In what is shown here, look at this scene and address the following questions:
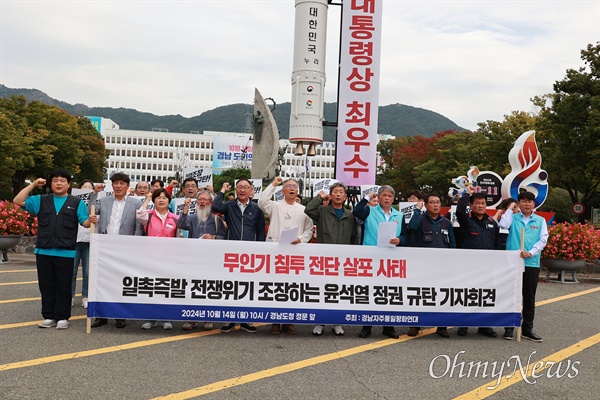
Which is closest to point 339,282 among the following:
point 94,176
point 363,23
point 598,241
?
point 598,241

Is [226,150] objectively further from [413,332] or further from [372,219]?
[413,332]

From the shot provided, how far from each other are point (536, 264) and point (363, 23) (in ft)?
36.4

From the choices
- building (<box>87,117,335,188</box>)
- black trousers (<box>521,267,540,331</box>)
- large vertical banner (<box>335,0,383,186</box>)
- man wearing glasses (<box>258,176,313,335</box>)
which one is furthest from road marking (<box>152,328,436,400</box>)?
building (<box>87,117,335,188</box>)

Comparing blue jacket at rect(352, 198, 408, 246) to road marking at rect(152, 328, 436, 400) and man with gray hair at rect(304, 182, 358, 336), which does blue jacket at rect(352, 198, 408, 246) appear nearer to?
man with gray hair at rect(304, 182, 358, 336)

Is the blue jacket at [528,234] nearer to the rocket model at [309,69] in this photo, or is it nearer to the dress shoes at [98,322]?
the dress shoes at [98,322]

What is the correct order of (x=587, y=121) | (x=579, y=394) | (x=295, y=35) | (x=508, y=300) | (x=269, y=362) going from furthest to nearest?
(x=587, y=121) < (x=295, y=35) < (x=508, y=300) < (x=269, y=362) < (x=579, y=394)

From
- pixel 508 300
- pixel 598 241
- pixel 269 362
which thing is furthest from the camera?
pixel 598 241

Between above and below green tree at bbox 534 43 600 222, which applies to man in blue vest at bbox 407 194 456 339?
below

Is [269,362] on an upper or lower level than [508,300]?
lower

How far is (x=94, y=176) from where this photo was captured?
5884 cm

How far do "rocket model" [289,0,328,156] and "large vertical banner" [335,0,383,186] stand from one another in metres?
1.57

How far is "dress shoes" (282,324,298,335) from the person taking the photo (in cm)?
650


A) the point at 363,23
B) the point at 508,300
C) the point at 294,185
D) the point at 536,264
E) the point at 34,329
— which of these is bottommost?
the point at 34,329

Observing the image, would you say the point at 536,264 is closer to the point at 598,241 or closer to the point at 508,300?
the point at 508,300
